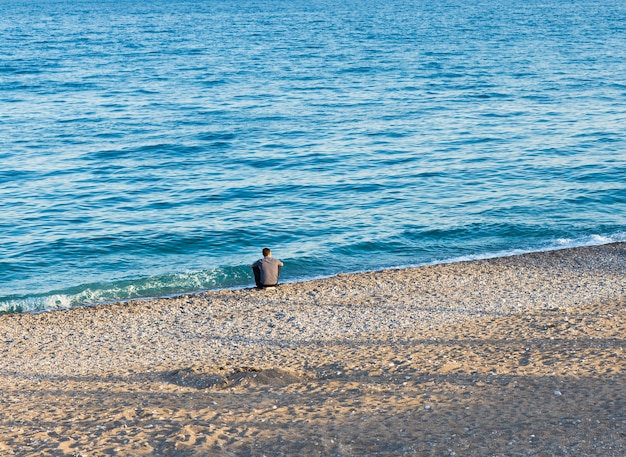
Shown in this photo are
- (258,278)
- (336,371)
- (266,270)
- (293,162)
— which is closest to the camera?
(336,371)

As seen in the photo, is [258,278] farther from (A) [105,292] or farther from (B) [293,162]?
(B) [293,162]

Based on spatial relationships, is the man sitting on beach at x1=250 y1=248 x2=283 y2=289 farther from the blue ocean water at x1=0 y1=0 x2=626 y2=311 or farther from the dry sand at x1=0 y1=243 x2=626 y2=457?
the blue ocean water at x1=0 y1=0 x2=626 y2=311

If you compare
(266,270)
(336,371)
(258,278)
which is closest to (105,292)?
(258,278)

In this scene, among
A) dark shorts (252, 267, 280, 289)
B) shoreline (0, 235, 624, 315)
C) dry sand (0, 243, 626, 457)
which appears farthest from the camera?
shoreline (0, 235, 624, 315)

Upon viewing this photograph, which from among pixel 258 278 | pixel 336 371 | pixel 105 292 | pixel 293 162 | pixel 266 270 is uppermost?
pixel 336 371

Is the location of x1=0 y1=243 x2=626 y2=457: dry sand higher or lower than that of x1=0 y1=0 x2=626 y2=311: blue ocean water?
higher

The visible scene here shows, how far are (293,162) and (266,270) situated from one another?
1547cm

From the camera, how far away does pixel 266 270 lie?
2188 centimetres

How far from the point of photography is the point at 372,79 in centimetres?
5838

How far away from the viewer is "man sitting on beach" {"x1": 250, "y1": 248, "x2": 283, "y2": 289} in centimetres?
2180

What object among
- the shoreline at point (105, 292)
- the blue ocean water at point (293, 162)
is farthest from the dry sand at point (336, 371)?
the blue ocean water at point (293, 162)

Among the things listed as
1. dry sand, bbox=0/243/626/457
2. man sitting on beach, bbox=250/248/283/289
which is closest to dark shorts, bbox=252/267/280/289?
man sitting on beach, bbox=250/248/283/289

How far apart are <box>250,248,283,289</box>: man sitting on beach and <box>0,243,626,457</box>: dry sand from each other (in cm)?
38

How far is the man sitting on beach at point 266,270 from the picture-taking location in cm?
2180
